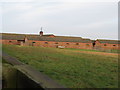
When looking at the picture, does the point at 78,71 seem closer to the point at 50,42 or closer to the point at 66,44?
the point at 50,42

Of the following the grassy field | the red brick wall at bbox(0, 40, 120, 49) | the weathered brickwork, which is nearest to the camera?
the grassy field

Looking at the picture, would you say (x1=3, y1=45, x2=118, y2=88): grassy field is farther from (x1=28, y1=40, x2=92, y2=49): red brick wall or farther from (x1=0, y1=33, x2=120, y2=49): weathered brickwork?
(x1=28, y1=40, x2=92, y2=49): red brick wall

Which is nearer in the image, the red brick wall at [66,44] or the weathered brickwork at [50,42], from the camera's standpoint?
the weathered brickwork at [50,42]

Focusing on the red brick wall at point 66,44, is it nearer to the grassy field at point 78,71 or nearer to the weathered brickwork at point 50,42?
the weathered brickwork at point 50,42

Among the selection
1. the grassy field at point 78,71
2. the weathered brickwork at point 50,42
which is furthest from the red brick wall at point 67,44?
the grassy field at point 78,71

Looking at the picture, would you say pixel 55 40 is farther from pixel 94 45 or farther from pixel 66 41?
pixel 94 45

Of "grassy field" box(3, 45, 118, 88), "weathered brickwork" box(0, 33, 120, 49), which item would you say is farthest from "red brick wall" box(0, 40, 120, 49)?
"grassy field" box(3, 45, 118, 88)

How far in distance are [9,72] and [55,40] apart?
148ft

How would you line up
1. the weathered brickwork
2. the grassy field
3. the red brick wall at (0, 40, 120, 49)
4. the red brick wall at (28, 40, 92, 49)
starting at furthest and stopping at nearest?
the red brick wall at (28, 40, 92, 49), the red brick wall at (0, 40, 120, 49), the weathered brickwork, the grassy field

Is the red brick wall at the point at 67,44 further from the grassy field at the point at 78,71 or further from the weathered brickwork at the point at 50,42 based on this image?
the grassy field at the point at 78,71

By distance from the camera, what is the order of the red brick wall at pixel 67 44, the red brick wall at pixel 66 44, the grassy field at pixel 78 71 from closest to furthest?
the grassy field at pixel 78 71, the red brick wall at pixel 67 44, the red brick wall at pixel 66 44

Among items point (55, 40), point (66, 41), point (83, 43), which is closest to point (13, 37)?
point (55, 40)

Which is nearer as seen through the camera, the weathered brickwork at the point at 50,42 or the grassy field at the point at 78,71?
the grassy field at the point at 78,71

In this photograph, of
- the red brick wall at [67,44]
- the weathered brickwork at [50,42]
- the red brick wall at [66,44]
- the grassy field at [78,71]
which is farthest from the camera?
the red brick wall at [66,44]
